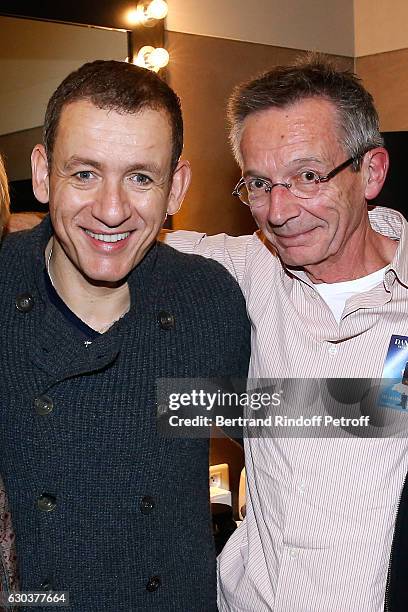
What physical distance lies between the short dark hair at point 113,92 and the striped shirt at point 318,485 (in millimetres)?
458

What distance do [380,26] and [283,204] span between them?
2.04 metres

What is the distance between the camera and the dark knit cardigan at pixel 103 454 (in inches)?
56.6

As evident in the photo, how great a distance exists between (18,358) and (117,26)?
1496mm

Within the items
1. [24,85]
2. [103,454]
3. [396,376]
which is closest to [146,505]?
[103,454]

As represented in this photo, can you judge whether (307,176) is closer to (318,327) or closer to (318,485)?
(318,327)

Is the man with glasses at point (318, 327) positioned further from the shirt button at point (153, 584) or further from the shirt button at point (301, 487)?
the shirt button at point (153, 584)

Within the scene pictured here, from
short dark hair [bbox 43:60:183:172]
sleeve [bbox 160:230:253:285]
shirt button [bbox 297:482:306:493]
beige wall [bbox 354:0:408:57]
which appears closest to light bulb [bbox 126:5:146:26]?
sleeve [bbox 160:230:253:285]

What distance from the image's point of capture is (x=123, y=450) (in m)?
1.49

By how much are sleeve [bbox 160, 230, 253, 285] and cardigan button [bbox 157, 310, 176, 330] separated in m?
0.29

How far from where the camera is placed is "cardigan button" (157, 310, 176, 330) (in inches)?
62.2

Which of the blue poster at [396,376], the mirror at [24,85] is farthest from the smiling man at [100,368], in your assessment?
the mirror at [24,85]

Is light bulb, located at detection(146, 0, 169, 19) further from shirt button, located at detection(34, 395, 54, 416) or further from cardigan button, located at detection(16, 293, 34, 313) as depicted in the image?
shirt button, located at detection(34, 395, 54, 416)

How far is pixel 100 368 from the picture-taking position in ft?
4.81

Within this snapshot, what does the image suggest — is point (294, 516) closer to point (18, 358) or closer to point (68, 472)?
point (68, 472)
